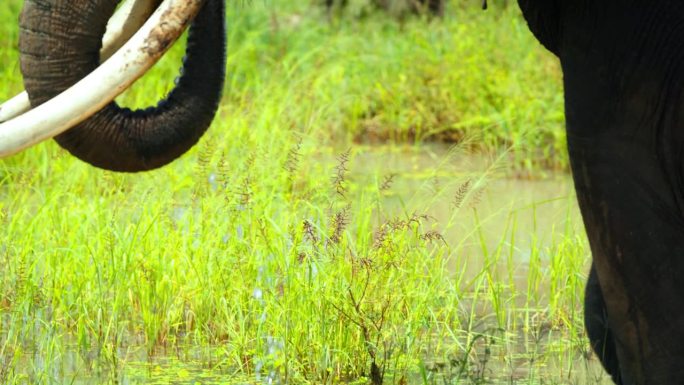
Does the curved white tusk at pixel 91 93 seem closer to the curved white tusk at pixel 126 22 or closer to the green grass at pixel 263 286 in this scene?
the curved white tusk at pixel 126 22

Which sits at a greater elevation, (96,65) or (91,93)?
(96,65)

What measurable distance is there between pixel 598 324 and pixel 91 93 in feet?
5.28

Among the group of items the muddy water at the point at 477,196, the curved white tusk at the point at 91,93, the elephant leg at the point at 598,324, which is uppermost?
the muddy water at the point at 477,196

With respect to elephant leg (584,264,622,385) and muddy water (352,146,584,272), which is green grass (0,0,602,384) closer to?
muddy water (352,146,584,272)

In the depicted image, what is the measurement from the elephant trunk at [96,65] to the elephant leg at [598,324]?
3.90ft

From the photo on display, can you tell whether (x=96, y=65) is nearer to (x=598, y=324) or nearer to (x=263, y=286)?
(x=263, y=286)

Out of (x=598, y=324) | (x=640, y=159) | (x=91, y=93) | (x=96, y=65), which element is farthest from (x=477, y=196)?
(x=91, y=93)

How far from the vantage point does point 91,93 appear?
333 centimetres

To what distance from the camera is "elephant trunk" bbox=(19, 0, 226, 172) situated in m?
3.38

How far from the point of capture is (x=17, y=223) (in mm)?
5410

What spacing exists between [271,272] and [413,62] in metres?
4.79

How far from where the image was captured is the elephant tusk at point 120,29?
360 centimetres

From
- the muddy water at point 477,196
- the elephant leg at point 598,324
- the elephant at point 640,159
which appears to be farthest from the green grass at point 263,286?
the elephant at point 640,159

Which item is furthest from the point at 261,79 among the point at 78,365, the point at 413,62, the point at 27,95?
the point at 27,95
